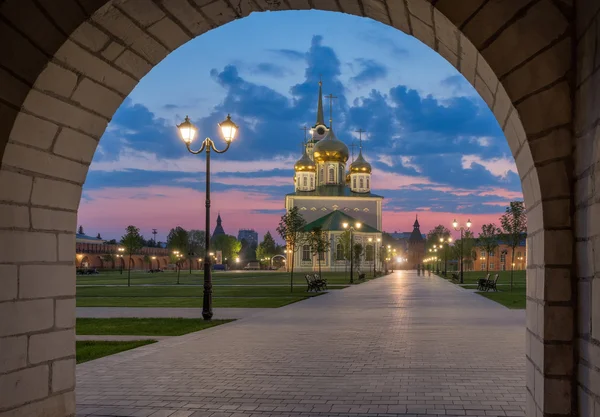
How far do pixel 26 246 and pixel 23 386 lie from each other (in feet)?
3.89

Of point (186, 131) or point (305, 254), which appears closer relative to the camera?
point (186, 131)

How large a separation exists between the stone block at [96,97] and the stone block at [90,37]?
36 cm

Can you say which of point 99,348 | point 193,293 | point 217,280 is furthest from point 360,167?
point 99,348

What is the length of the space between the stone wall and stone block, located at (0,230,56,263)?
4389 mm

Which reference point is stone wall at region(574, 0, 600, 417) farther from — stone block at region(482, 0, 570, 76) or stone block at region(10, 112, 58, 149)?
stone block at region(10, 112, 58, 149)

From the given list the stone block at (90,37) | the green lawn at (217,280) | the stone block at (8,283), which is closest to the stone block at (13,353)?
the stone block at (8,283)

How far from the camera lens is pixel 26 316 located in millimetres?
5289

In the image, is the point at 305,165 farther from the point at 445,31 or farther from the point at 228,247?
the point at 445,31

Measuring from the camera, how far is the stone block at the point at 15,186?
16.6 feet

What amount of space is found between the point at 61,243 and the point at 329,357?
644 centimetres

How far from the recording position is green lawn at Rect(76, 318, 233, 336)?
15227 millimetres

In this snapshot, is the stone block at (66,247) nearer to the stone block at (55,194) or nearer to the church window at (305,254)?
the stone block at (55,194)

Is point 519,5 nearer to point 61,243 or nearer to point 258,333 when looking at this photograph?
point 61,243

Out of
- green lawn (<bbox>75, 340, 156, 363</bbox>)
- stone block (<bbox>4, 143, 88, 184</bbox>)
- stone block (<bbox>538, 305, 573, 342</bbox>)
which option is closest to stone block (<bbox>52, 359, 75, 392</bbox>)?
stone block (<bbox>4, 143, 88, 184</bbox>)
